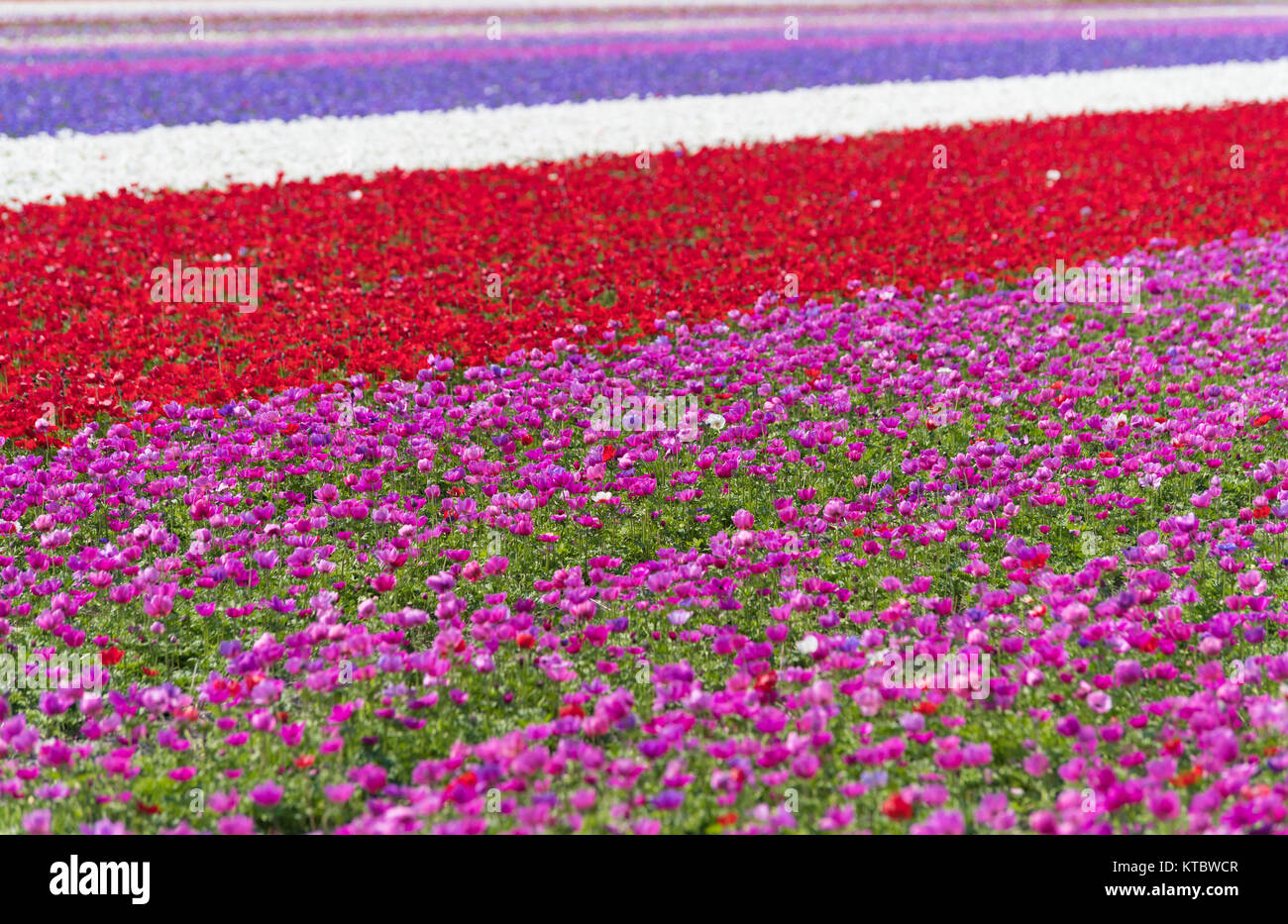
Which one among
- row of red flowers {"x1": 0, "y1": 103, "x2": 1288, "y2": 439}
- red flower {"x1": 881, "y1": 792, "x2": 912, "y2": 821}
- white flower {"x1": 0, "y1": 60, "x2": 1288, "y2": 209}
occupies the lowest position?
red flower {"x1": 881, "y1": 792, "x2": 912, "y2": 821}

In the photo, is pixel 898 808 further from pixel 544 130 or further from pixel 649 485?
pixel 544 130

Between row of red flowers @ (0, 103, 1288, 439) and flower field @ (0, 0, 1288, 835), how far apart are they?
0.07 metres

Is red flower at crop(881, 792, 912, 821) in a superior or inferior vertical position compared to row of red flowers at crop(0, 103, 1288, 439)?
inferior

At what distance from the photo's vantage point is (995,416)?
8.01 metres

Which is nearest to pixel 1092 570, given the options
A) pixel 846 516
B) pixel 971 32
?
pixel 846 516

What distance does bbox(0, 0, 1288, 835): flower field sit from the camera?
14.8ft

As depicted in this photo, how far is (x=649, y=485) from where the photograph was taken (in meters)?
6.87

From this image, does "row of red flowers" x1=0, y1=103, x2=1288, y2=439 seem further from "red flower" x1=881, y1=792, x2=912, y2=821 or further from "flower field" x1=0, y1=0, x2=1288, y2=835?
"red flower" x1=881, y1=792, x2=912, y2=821

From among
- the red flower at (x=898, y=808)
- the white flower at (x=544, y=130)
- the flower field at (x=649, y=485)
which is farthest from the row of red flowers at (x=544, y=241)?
the red flower at (x=898, y=808)

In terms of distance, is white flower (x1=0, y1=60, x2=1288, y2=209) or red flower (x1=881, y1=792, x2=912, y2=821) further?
white flower (x1=0, y1=60, x2=1288, y2=209)

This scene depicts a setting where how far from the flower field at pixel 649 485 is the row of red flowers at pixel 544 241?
66 millimetres

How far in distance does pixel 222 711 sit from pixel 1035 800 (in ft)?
10.6

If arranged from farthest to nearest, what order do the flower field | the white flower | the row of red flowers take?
the white flower < the row of red flowers < the flower field

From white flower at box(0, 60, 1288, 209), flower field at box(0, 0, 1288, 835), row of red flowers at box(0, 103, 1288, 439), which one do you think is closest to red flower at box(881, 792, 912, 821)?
flower field at box(0, 0, 1288, 835)
